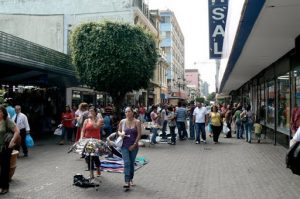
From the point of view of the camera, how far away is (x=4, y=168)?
8.03 metres

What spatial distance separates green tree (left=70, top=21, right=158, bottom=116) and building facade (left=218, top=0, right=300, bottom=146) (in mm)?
6371

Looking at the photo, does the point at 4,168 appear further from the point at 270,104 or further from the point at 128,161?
the point at 270,104

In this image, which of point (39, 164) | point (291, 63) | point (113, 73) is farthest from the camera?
point (113, 73)

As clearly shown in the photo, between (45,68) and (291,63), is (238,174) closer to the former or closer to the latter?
(291,63)

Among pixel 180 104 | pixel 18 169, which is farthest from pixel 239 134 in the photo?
pixel 18 169

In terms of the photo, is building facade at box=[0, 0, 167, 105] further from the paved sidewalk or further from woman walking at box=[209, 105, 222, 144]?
→ the paved sidewalk

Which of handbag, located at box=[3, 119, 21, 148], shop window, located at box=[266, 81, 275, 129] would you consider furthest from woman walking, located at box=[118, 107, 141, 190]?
shop window, located at box=[266, 81, 275, 129]

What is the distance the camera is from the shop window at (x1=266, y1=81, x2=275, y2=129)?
18.5 m

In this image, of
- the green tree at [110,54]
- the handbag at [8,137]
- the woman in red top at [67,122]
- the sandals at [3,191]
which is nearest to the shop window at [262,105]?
the green tree at [110,54]

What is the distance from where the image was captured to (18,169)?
35.6 feet

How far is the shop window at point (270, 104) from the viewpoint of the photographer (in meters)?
18.5

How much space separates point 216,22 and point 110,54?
7062 mm

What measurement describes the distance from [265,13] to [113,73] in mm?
15282

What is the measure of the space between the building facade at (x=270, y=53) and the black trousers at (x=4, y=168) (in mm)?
Answer: 5025
